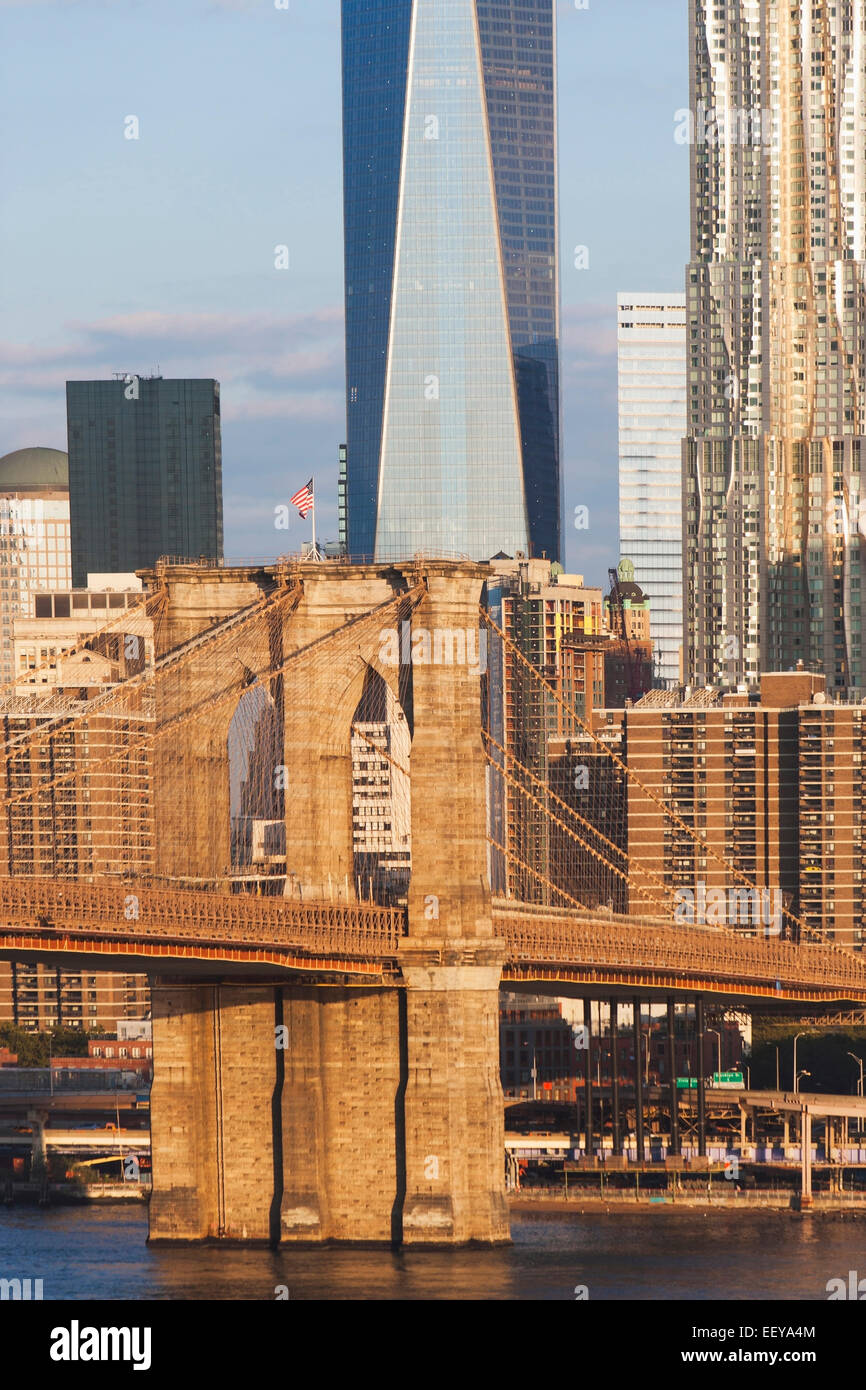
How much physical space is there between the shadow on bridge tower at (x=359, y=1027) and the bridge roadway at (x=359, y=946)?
1.21m

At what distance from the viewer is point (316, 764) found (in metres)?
87.6

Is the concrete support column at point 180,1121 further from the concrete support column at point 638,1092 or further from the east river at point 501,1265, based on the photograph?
the concrete support column at point 638,1092

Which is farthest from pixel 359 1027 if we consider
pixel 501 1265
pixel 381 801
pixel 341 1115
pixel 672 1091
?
pixel 381 801

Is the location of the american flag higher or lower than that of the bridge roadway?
higher

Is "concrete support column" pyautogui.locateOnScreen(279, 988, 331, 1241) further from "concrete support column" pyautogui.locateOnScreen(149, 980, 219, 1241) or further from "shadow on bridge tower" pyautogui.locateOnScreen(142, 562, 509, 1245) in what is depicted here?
"concrete support column" pyautogui.locateOnScreen(149, 980, 219, 1241)

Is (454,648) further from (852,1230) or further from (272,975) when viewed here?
(852,1230)

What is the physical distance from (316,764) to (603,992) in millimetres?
18108

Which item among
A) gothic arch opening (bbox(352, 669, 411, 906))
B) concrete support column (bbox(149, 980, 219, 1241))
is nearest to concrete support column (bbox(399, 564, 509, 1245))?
gothic arch opening (bbox(352, 669, 411, 906))

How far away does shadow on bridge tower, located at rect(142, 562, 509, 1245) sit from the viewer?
83.6 metres

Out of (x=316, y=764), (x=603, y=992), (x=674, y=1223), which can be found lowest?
(x=674, y=1223)

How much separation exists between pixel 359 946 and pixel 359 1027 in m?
3.58

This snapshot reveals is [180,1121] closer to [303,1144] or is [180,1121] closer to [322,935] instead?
[303,1144]

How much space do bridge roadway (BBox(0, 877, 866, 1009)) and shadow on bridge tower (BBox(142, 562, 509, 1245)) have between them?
47.7 inches
